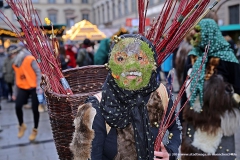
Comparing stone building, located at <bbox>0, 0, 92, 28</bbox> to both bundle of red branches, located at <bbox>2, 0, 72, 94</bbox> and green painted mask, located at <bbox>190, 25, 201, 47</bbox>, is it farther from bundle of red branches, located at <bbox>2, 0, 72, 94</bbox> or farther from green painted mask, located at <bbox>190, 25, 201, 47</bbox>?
bundle of red branches, located at <bbox>2, 0, 72, 94</bbox>

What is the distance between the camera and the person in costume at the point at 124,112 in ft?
5.17

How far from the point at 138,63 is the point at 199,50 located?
6.25 feet

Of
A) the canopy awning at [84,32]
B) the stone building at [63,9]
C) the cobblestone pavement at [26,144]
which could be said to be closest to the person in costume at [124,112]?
the cobblestone pavement at [26,144]

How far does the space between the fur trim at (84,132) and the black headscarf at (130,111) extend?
0.09 meters

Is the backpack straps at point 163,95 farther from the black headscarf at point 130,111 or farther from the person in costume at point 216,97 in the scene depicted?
the person in costume at point 216,97

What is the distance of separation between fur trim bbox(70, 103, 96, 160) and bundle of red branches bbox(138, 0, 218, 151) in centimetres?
35

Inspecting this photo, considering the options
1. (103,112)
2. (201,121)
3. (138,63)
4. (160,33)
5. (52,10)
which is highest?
(52,10)

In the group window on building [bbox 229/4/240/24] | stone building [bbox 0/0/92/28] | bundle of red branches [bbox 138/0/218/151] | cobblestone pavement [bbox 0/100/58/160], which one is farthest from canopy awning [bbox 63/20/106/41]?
stone building [bbox 0/0/92/28]

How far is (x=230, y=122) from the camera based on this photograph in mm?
3047

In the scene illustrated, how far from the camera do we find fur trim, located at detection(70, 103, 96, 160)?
165 cm

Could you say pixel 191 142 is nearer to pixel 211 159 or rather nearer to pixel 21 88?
pixel 211 159

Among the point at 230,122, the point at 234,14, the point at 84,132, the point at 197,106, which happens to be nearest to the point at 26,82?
the point at 197,106

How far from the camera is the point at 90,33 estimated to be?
920 cm

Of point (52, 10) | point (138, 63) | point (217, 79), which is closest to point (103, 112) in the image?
point (138, 63)
